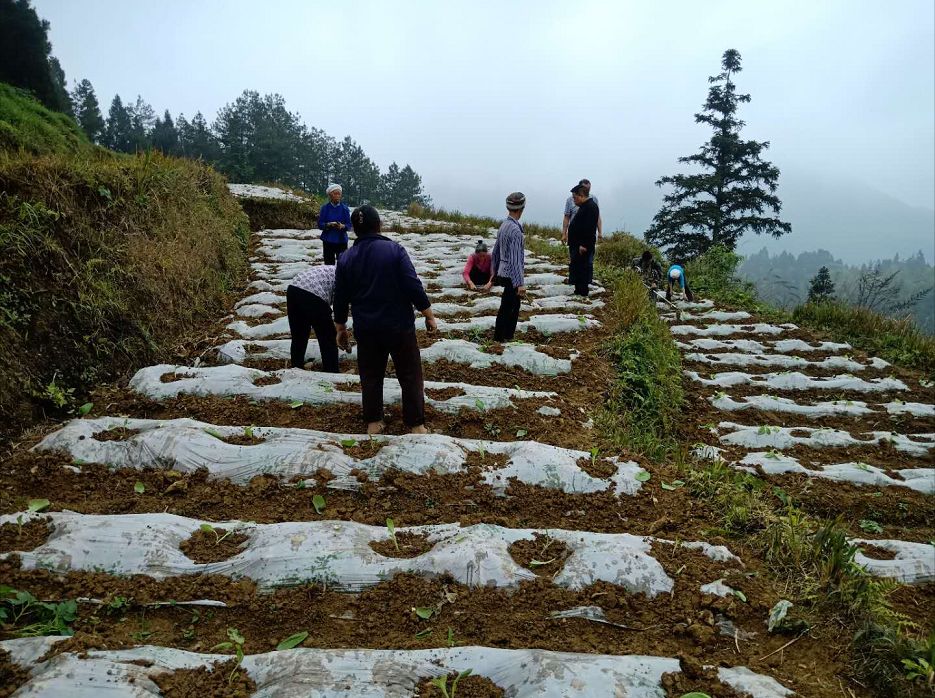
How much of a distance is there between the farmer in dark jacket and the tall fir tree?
104ft

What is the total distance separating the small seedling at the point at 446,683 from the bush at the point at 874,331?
8444mm

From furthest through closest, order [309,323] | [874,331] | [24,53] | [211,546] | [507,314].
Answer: [24,53], [874,331], [507,314], [309,323], [211,546]

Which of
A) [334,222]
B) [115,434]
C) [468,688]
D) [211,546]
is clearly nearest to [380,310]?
[211,546]

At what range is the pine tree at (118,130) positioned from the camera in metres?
53.9

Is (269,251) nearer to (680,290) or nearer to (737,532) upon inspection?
(680,290)

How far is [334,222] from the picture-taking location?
299 inches

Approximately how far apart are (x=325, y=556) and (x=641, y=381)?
3981 millimetres

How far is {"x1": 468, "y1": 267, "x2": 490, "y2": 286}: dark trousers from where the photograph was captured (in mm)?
8250

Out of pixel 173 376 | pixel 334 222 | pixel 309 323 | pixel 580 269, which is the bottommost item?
pixel 173 376

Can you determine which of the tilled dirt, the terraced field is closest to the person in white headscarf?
the terraced field

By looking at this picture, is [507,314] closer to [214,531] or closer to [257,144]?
[214,531]

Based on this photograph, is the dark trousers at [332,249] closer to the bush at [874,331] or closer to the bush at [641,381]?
the bush at [641,381]

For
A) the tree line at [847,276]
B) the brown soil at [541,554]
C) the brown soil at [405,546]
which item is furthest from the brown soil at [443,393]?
the tree line at [847,276]

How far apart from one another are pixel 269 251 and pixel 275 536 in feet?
28.0
